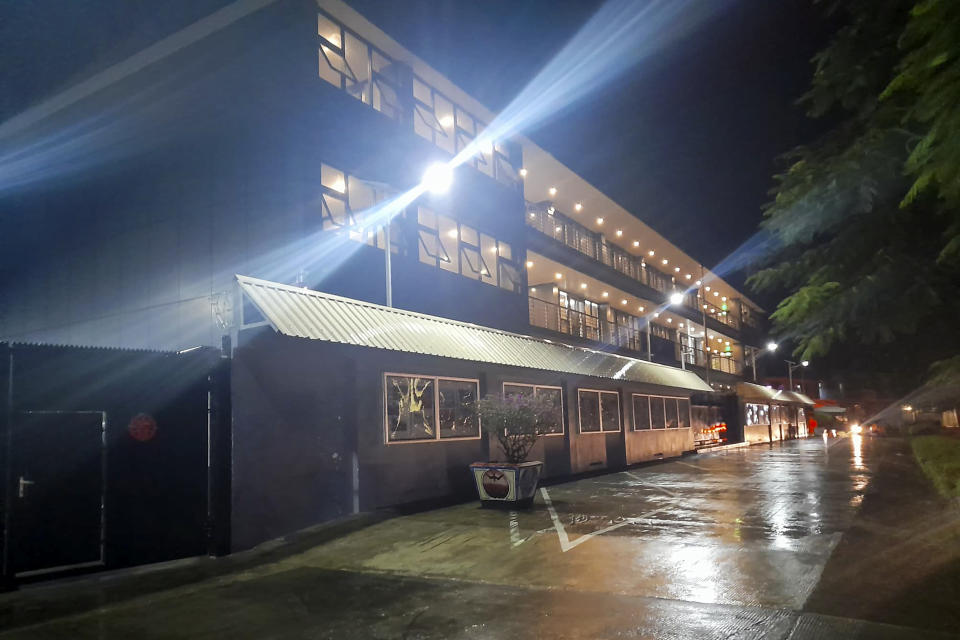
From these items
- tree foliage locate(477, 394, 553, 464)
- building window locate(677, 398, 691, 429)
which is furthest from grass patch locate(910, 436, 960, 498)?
building window locate(677, 398, 691, 429)

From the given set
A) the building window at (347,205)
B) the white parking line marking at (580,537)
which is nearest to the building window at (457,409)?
the white parking line marking at (580,537)

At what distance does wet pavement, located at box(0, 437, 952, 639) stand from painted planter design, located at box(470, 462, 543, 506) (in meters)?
0.64

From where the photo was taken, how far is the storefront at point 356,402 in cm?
1058

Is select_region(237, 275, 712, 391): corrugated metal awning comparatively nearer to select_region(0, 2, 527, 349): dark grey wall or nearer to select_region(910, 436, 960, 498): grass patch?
select_region(0, 2, 527, 349): dark grey wall

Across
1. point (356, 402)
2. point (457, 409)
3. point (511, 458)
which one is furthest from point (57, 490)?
point (457, 409)

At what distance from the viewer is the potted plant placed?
1335 centimetres

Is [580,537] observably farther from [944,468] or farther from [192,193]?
[192,193]

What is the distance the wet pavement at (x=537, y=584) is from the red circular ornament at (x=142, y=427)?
2274 mm

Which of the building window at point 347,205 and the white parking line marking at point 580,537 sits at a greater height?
the building window at point 347,205

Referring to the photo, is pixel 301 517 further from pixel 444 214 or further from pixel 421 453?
pixel 444 214

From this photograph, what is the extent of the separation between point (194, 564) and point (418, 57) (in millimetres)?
13979

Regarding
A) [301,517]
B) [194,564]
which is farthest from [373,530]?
[194,564]

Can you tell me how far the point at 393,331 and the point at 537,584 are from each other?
6.70 meters

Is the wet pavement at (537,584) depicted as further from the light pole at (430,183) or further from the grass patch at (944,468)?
the light pole at (430,183)
